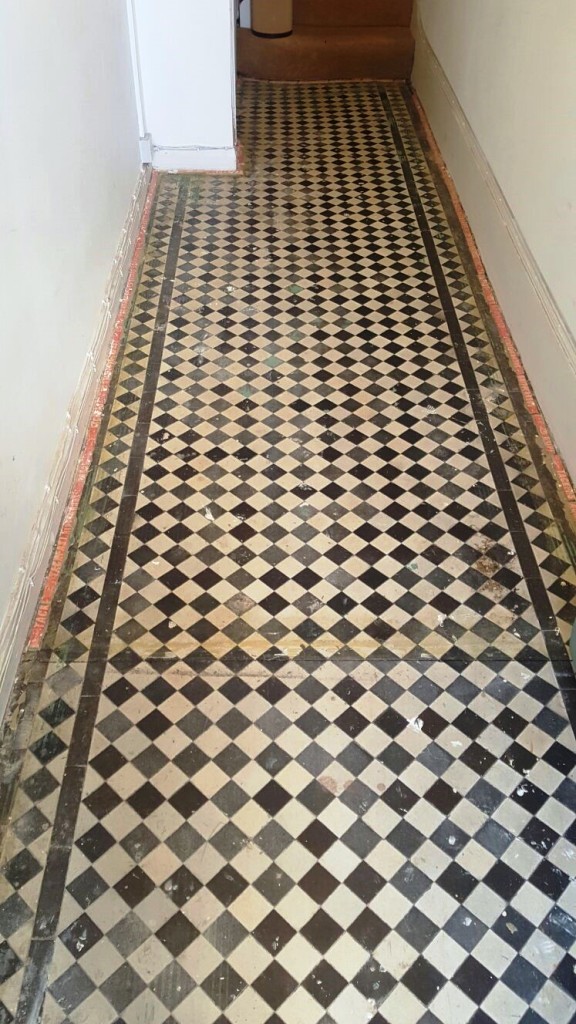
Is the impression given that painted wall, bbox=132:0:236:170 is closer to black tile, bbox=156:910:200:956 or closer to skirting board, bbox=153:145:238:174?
skirting board, bbox=153:145:238:174

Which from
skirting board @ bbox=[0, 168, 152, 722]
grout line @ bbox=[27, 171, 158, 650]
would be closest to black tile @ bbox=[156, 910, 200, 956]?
skirting board @ bbox=[0, 168, 152, 722]

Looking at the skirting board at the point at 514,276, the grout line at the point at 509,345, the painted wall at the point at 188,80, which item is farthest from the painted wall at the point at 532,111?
the painted wall at the point at 188,80

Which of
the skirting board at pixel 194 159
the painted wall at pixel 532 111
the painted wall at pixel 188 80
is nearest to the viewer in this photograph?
the painted wall at pixel 532 111

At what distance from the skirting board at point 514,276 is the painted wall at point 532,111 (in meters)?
0.05

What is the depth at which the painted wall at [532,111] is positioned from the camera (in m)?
2.90

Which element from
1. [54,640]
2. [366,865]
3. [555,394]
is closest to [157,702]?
[54,640]

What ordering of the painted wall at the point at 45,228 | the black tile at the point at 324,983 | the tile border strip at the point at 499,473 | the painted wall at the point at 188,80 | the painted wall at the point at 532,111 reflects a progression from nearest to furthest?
the black tile at the point at 324,983 < the painted wall at the point at 45,228 < the tile border strip at the point at 499,473 < the painted wall at the point at 532,111 < the painted wall at the point at 188,80

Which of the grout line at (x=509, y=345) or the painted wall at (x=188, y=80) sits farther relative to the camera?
the painted wall at (x=188, y=80)

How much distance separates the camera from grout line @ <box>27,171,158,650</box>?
8.12 ft

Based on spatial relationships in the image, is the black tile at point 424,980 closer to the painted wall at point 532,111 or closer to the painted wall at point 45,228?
the painted wall at point 45,228

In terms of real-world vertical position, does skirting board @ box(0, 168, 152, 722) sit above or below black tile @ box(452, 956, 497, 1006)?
above

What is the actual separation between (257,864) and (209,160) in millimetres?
3620

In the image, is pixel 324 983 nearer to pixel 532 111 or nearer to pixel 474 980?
pixel 474 980

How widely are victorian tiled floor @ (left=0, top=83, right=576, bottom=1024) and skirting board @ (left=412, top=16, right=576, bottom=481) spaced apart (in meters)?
0.12
